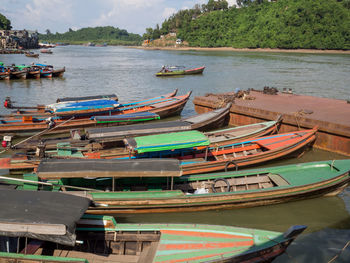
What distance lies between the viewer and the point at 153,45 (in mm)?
137000

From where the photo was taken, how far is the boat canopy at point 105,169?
7252mm

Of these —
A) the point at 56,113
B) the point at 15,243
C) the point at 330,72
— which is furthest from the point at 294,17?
the point at 15,243

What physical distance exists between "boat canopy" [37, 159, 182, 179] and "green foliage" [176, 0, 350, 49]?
86119 millimetres

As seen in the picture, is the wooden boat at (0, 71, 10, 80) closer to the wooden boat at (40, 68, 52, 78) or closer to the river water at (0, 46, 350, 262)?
the river water at (0, 46, 350, 262)

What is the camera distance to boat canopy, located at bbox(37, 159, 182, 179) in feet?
23.8

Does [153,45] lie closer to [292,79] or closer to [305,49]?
[305,49]

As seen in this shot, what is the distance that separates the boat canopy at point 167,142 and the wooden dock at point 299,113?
6516 mm

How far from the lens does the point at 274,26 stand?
314 ft

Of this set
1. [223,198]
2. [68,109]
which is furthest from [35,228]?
[68,109]

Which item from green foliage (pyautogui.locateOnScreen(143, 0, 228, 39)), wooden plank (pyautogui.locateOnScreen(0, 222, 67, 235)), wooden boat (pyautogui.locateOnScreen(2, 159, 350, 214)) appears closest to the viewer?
wooden plank (pyautogui.locateOnScreen(0, 222, 67, 235))

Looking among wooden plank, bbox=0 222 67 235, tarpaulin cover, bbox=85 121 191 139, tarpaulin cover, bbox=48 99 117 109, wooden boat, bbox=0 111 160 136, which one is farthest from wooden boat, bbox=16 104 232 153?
wooden plank, bbox=0 222 67 235

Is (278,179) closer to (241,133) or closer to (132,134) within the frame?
(241,133)

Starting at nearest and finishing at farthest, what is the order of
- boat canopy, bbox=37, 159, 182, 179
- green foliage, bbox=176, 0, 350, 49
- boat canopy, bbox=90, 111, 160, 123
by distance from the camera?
boat canopy, bbox=37, 159, 182, 179
boat canopy, bbox=90, 111, 160, 123
green foliage, bbox=176, 0, 350, 49

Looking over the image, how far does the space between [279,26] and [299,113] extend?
89152mm
